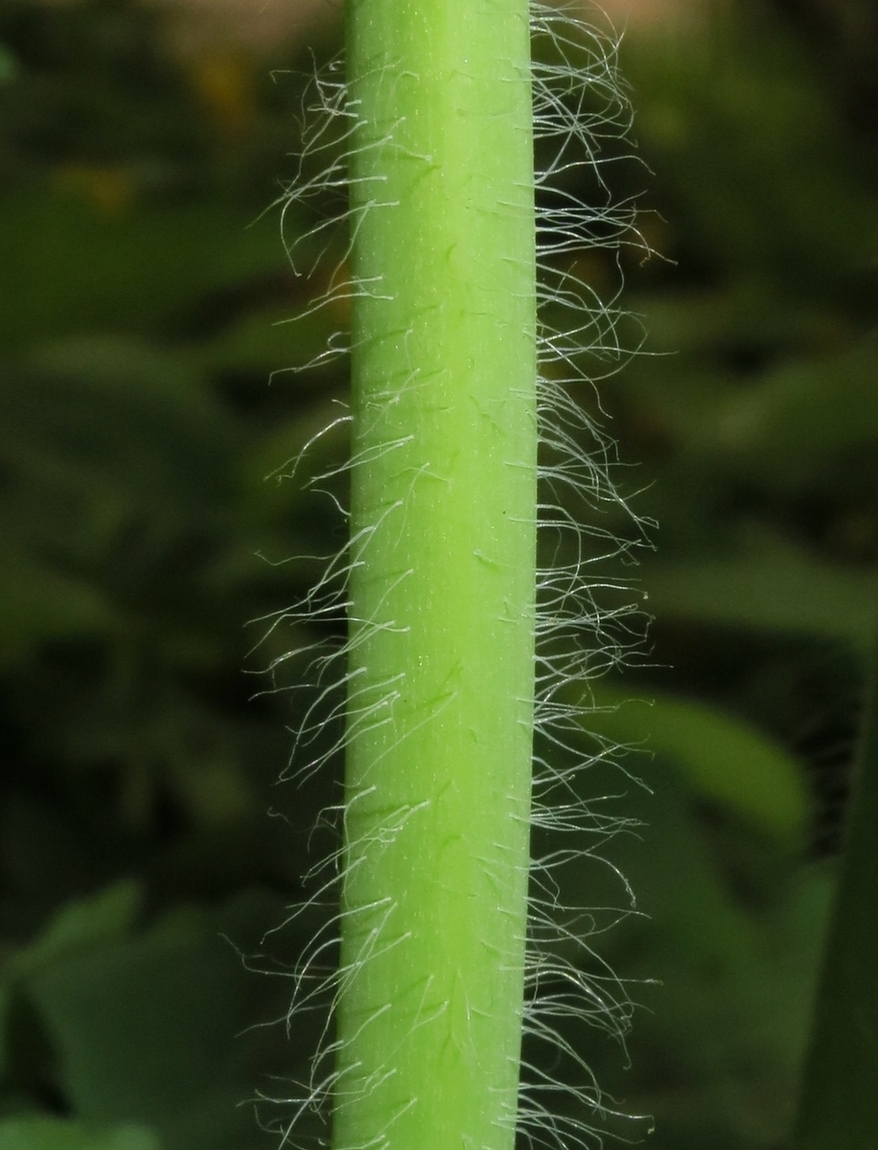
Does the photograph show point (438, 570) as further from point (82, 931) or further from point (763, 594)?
point (763, 594)

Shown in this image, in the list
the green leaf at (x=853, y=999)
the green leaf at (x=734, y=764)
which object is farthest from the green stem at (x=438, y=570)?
the green leaf at (x=734, y=764)

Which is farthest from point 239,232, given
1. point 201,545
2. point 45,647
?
point 45,647

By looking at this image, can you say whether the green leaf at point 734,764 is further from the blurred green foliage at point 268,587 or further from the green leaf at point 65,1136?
the green leaf at point 65,1136

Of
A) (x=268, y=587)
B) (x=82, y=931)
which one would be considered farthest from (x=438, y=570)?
(x=268, y=587)

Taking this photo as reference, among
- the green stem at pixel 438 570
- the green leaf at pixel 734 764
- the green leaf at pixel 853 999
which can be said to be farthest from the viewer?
the green leaf at pixel 734 764

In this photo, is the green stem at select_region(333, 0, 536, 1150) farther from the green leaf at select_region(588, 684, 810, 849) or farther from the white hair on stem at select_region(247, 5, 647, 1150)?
the green leaf at select_region(588, 684, 810, 849)

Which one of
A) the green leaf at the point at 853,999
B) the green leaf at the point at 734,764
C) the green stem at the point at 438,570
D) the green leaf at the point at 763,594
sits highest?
the green stem at the point at 438,570

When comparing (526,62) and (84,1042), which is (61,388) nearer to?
(84,1042)
